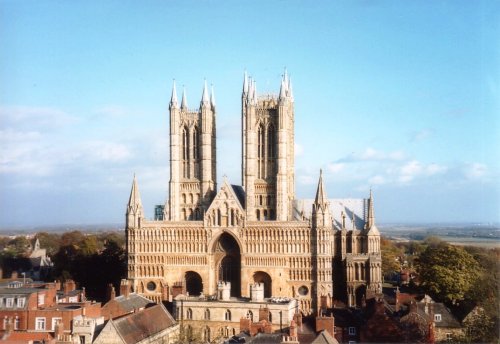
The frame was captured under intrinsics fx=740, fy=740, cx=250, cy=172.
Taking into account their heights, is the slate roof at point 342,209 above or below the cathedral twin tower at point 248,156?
below

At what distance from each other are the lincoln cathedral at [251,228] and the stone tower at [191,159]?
113mm

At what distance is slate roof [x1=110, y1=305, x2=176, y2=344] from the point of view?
48569mm

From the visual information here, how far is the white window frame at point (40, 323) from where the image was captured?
51.3 meters

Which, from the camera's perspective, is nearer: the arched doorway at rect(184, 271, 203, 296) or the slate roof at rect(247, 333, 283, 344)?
the slate roof at rect(247, 333, 283, 344)

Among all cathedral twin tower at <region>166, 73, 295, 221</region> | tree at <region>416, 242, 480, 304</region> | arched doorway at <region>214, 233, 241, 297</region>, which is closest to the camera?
tree at <region>416, 242, 480, 304</region>

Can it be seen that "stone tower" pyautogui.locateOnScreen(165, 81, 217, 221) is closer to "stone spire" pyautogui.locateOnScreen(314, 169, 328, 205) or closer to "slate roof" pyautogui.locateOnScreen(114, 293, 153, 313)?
"stone spire" pyautogui.locateOnScreen(314, 169, 328, 205)

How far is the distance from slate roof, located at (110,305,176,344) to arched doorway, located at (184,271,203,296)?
19790 mm

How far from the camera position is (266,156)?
270 feet

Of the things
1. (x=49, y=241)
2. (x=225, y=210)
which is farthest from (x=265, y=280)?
(x=49, y=241)

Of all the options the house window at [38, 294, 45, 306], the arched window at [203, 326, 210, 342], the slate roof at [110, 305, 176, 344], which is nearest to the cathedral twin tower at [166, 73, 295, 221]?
the arched window at [203, 326, 210, 342]

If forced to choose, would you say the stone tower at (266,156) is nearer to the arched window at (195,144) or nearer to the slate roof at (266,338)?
the arched window at (195,144)

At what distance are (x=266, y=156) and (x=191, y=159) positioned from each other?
868 cm

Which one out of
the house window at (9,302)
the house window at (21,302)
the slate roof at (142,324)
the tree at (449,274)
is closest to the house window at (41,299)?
the house window at (21,302)

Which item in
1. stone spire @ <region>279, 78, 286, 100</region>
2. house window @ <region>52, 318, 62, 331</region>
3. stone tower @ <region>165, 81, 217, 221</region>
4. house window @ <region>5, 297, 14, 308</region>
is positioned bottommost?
house window @ <region>52, 318, 62, 331</region>
